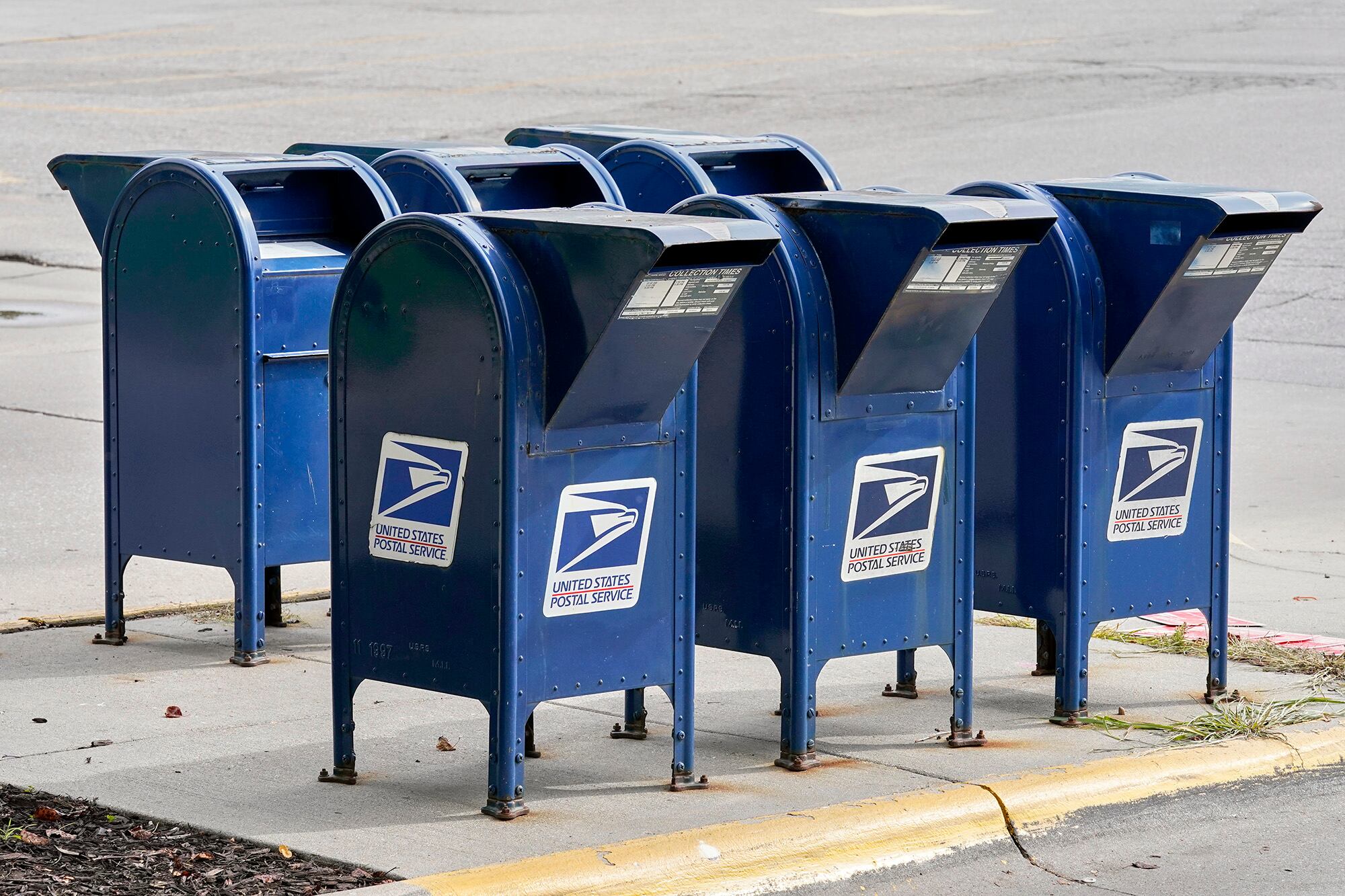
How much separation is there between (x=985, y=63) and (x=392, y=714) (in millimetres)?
22754

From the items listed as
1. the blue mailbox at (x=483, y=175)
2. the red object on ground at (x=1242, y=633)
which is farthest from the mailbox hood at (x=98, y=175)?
the red object on ground at (x=1242, y=633)

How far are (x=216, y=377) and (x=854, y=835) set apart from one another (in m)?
2.83

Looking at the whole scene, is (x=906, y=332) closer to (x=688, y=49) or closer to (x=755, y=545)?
(x=755, y=545)

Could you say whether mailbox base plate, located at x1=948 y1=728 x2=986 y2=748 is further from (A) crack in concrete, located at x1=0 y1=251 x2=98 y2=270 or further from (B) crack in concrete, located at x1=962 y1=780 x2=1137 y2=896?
(A) crack in concrete, located at x1=0 y1=251 x2=98 y2=270

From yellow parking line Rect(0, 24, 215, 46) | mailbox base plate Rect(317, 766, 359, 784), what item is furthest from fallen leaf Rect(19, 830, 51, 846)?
yellow parking line Rect(0, 24, 215, 46)

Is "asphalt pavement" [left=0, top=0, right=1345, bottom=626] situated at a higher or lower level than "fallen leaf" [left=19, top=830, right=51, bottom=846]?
higher

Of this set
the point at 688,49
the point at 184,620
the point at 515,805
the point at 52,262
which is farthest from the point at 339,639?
the point at 688,49

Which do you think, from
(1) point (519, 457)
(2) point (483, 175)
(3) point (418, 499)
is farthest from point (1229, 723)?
(2) point (483, 175)

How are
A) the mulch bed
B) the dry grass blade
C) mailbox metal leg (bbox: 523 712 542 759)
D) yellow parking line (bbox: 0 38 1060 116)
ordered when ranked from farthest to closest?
yellow parking line (bbox: 0 38 1060 116)
the dry grass blade
mailbox metal leg (bbox: 523 712 542 759)
the mulch bed

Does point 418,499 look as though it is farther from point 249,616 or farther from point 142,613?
point 142,613

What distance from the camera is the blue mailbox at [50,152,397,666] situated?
22.3 feet

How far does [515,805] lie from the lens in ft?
17.1

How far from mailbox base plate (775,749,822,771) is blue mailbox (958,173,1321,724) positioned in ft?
3.07

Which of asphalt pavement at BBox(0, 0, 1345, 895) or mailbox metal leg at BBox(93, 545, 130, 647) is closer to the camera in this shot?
asphalt pavement at BBox(0, 0, 1345, 895)
